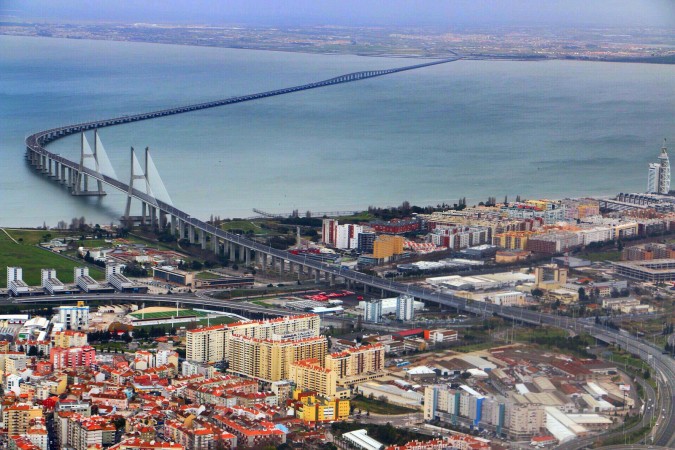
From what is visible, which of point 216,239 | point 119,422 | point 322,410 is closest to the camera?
point 119,422

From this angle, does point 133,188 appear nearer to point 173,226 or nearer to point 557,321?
point 173,226

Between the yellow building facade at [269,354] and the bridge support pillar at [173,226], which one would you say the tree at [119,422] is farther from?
the bridge support pillar at [173,226]

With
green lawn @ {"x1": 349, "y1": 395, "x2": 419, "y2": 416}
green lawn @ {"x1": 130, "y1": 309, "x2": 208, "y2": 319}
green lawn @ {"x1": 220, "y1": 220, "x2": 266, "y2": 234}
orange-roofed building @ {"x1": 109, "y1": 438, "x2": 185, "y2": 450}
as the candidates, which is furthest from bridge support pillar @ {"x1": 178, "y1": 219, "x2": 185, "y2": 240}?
orange-roofed building @ {"x1": 109, "y1": 438, "x2": 185, "y2": 450}

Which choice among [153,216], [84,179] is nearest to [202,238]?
[153,216]

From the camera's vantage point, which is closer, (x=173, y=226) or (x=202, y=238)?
(x=202, y=238)

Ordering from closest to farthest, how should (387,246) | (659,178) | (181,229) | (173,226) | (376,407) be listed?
1. (376,407)
2. (387,246)
3. (181,229)
4. (173,226)
5. (659,178)

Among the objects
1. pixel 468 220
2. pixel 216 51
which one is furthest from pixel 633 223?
pixel 216 51

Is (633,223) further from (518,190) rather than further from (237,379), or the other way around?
(237,379)
